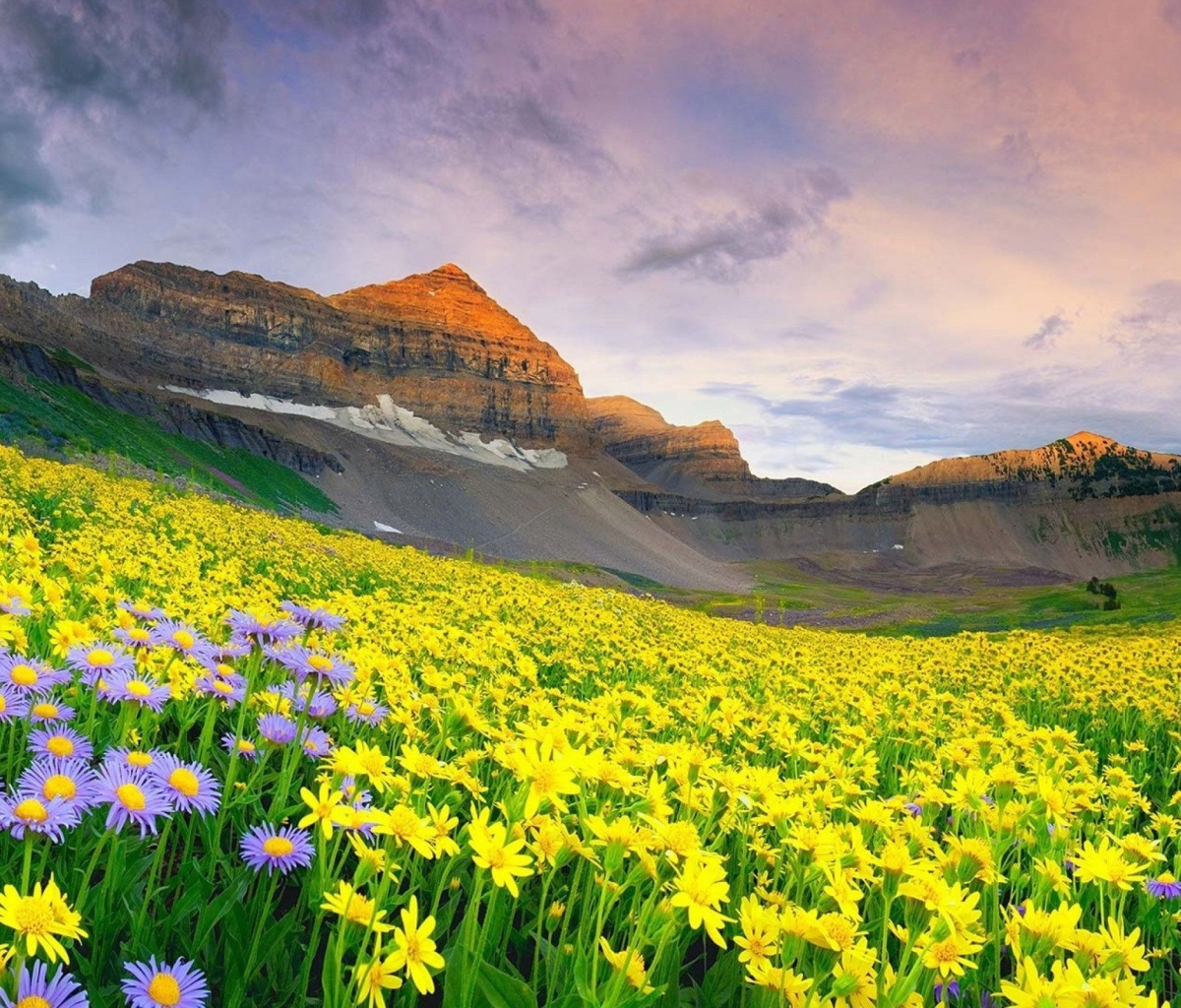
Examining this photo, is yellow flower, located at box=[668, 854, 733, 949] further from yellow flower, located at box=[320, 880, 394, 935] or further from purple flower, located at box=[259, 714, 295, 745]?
purple flower, located at box=[259, 714, 295, 745]

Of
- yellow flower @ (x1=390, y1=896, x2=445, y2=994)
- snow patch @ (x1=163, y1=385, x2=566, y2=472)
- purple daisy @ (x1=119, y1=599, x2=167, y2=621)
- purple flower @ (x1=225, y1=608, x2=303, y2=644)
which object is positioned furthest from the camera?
snow patch @ (x1=163, y1=385, x2=566, y2=472)

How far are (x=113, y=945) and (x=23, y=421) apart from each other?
49852 mm

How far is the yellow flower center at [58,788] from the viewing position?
198 centimetres

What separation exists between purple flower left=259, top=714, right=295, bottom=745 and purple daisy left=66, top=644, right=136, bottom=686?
548 mm

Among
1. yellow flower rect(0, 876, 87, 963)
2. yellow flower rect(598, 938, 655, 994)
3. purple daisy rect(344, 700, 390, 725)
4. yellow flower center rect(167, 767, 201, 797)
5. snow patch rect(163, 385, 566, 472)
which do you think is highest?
snow patch rect(163, 385, 566, 472)

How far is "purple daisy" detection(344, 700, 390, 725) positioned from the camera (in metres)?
3.60

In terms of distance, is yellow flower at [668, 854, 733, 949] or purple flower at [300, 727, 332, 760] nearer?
yellow flower at [668, 854, 733, 949]


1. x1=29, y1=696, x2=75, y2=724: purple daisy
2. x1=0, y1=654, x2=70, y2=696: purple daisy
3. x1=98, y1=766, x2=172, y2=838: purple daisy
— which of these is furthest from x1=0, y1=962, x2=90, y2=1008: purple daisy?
x1=0, y1=654, x2=70, y2=696: purple daisy

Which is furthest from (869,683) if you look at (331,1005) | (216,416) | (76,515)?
(216,416)

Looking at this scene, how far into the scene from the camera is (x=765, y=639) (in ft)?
46.0

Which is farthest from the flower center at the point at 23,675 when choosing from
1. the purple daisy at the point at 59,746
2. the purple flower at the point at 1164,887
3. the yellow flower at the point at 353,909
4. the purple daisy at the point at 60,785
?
the purple flower at the point at 1164,887

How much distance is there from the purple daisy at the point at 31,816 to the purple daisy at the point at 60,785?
3 centimetres

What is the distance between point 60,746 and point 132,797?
460mm

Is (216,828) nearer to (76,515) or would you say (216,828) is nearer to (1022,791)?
(1022,791)
